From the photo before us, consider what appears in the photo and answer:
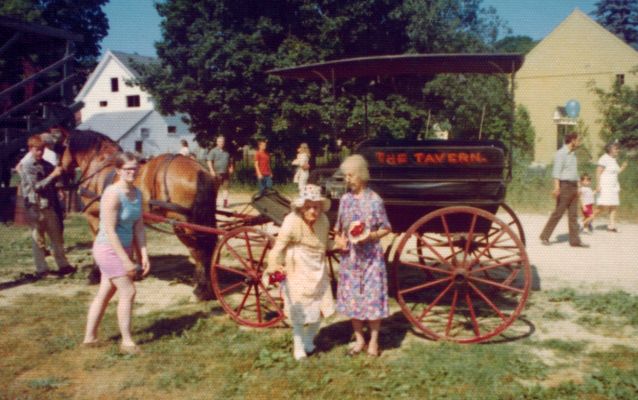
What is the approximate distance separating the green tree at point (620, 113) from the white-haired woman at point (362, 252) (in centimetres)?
2358

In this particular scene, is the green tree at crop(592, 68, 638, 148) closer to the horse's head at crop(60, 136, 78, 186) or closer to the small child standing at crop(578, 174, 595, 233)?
the small child standing at crop(578, 174, 595, 233)

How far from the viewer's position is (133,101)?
42031 mm

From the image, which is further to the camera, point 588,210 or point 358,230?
point 588,210

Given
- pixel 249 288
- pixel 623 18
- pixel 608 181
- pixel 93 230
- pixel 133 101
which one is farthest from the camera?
pixel 623 18

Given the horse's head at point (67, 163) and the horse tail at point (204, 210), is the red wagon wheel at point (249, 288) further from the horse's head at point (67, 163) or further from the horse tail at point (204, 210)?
the horse's head at point (67, 163)

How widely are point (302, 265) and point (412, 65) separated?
7.97ft

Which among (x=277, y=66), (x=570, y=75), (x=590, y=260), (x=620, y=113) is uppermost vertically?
(x=570, y=75)

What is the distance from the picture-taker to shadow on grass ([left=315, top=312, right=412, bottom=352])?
188 inches

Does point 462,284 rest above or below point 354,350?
above

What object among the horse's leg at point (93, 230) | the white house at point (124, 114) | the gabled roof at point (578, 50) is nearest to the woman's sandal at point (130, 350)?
the horse's leg at point (93, 230)

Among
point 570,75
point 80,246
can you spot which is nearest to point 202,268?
point 80,246

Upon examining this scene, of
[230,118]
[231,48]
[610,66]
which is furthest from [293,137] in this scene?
[610,66]

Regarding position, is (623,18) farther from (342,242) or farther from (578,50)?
(342,242)

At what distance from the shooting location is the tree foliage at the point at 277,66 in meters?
17.8
